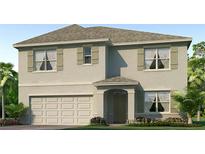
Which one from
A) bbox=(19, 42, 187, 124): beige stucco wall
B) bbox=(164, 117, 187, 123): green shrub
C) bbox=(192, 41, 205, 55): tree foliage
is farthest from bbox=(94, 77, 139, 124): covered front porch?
bbox=(192, 41, 205, 55): tree foliage

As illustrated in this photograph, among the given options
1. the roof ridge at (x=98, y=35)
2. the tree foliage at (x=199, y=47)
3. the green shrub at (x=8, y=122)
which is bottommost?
the green shrub at (x=8, y=122)

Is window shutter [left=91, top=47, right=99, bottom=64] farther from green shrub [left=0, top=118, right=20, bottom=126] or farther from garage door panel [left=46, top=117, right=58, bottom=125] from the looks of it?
green shrub [left=0, top=118, right=20, bottom=126]

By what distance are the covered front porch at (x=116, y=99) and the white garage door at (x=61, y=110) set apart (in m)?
1.08

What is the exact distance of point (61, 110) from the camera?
2553 centimetres

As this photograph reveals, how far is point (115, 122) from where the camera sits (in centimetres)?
2511

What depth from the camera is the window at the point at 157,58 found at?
2430cm

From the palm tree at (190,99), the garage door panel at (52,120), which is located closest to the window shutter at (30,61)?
the garage door panel at (52,120)

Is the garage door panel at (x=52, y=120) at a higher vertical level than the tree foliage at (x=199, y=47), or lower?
lower

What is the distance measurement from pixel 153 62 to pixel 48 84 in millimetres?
7461

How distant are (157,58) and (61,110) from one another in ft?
24.6

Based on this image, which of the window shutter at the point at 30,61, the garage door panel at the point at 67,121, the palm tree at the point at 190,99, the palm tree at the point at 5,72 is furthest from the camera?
the palm tree at the point at 5,72

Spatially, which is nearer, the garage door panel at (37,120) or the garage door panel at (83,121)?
the garage door panel at (83,121)

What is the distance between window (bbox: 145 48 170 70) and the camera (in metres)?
24.3

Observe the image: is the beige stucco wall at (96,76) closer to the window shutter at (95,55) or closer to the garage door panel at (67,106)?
the window shutter at (95,55)
